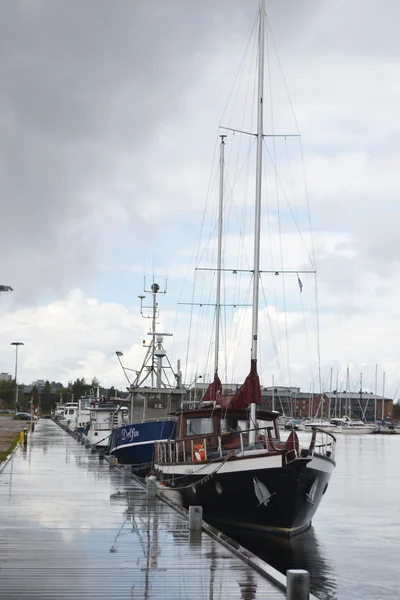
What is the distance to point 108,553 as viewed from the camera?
53.1ft

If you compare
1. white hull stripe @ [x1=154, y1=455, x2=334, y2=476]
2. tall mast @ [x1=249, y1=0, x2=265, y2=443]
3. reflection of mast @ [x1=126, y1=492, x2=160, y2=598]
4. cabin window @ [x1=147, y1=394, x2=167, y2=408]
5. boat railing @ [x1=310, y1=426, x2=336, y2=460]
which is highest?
tall mast @ [x1=249, y1=0, x2=265, y2=443]

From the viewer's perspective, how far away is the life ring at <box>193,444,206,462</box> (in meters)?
26.6

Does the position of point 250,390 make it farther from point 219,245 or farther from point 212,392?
point 219,245

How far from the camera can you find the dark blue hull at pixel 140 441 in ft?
123

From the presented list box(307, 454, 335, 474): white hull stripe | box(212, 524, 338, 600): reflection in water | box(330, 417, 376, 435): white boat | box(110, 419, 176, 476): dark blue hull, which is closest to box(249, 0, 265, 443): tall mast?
box(307, 454, 335, 474): white hull stripe

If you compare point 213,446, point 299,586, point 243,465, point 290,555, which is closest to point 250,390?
point 213,446

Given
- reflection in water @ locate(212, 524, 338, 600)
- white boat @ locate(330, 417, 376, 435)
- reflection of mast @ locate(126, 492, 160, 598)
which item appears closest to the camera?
reflection of mast @ locate(126, 492, 160, 598)

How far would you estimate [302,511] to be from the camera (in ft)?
78.0

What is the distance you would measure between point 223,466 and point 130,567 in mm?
9723

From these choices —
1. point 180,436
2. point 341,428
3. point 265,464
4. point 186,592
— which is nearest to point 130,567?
point 186,592

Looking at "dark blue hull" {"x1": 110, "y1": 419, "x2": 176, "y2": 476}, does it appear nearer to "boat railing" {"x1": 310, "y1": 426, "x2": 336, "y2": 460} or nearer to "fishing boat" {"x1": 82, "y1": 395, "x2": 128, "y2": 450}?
"boat railing" {"x1": 310, "y1": 426, "x2": 336, "y2": 460}

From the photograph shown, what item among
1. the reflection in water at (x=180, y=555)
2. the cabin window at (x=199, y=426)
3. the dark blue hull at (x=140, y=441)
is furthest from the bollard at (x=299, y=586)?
the dark blue hull at (x=140, y=441)

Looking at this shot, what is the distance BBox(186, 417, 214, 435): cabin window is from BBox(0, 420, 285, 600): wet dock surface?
2719mm

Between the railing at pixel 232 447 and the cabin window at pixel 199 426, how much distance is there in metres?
0.55
